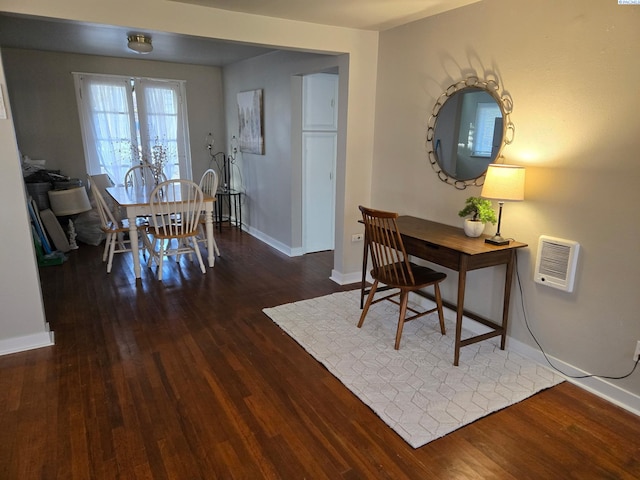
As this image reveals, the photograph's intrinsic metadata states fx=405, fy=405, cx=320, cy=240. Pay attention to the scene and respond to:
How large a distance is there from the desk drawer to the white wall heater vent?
0.52m

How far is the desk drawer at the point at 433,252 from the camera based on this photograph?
248cm

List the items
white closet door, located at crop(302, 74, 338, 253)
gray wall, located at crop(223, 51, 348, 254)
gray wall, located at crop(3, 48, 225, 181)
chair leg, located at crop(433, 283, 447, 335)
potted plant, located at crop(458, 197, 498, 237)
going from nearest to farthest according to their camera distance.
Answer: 1. potted plant, located at crop(458, 197, 498, 237)
2. chair leg, located at crop(433, 283, 447, 335)
3. gray wall, located at crop(223, 51, 348, 254)
4. white closet door, located at crop(302, 74, 338, 253)
5. gray wall, located at crop(3, 48, 225, 181)

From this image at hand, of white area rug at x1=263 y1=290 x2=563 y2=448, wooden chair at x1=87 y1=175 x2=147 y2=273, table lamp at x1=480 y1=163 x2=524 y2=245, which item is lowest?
white area rug at x1=263 y1=290 x2=563 y2=448

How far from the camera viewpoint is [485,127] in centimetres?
273

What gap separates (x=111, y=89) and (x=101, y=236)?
210 centimetres

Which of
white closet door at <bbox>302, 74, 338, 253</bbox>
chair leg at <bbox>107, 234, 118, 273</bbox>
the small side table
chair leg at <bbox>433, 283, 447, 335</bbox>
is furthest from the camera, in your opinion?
the small side table

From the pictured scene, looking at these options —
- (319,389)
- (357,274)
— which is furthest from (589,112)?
(357,274)

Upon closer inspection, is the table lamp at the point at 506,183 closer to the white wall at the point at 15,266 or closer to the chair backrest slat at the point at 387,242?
the chair backrest slat at the point at 387,242

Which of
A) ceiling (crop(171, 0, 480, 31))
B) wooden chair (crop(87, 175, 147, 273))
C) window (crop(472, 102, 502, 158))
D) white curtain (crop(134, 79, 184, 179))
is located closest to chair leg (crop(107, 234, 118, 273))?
wooden chair (crop(87, 175, 147, 273))

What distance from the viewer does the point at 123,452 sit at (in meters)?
1.84

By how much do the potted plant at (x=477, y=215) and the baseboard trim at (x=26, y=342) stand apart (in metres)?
2.91

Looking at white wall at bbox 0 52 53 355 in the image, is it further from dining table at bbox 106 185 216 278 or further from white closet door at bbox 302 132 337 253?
white closet door at bbox 302 132 337 253

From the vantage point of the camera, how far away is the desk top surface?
245cm

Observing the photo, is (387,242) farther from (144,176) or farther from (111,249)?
(144,176)
